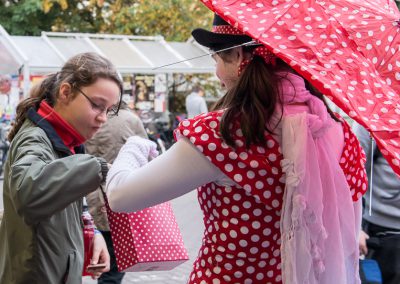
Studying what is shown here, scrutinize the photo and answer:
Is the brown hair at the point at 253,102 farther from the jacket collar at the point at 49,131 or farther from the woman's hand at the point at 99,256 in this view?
the woman's hand at the point at 99,256

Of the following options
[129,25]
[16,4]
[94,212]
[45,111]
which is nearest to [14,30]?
[16,4]

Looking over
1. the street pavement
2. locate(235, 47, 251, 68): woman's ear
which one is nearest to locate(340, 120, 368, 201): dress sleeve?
locate(235, 47, 251, 68): woman's ear

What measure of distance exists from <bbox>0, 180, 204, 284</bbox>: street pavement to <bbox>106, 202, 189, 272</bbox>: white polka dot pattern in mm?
2460

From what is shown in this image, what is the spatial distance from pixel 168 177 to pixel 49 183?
0.43 m

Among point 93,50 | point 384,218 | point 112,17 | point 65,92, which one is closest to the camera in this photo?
point 65,92

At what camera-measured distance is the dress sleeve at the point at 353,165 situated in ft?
6.87

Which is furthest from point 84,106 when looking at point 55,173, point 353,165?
point 353,165

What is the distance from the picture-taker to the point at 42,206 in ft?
6.72

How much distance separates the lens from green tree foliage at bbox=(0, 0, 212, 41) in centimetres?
1998

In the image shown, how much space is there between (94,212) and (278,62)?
2.82 m

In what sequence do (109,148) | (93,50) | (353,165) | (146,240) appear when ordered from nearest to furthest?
(353,165) → (146,240) → (109,148) → (93,50)

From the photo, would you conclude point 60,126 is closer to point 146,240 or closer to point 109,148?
point 146,240

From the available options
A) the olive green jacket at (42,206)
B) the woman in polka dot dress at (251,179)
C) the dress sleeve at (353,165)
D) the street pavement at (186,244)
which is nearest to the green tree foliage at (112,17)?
the street pavement at (186,244)

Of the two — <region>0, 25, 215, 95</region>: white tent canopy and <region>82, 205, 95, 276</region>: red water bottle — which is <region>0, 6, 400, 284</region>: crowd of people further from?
<region>0, 25, 215, 95</region>: white tent canopy
